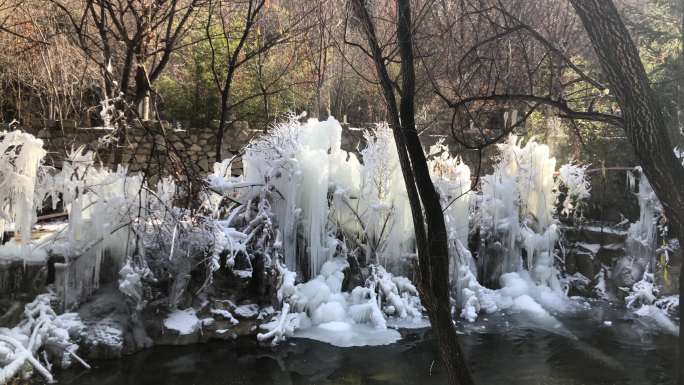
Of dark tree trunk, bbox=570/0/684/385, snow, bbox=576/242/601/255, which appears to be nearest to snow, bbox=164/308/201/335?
dark tree trunk, bbox=570/0/684/385

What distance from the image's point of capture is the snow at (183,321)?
6758 mm

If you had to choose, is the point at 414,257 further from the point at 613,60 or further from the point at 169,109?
the point at 169,109

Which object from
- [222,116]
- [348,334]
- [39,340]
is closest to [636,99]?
[348,334]

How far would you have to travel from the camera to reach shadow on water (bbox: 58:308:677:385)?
231 inches

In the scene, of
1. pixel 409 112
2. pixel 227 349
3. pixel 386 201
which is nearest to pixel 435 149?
pixel 386 201

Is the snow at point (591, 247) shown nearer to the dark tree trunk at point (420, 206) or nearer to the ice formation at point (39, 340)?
the dark tree trunk at point (420, 206)

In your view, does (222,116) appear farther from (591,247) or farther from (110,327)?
(591,247)

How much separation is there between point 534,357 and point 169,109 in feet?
33.4

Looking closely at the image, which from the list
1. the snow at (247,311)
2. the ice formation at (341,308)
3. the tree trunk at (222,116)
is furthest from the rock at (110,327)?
the tree trunk at (222,116)

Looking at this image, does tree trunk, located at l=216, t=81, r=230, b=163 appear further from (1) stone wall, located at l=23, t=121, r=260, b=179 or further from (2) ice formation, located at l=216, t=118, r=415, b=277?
(2) ice formation, located at l=216, t=118, r=415, b=277

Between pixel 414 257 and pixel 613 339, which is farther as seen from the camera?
pixel 414 257

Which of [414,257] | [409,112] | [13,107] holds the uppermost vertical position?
[13,107]

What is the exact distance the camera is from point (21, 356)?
217 inches

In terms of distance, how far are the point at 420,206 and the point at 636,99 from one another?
1.13m
